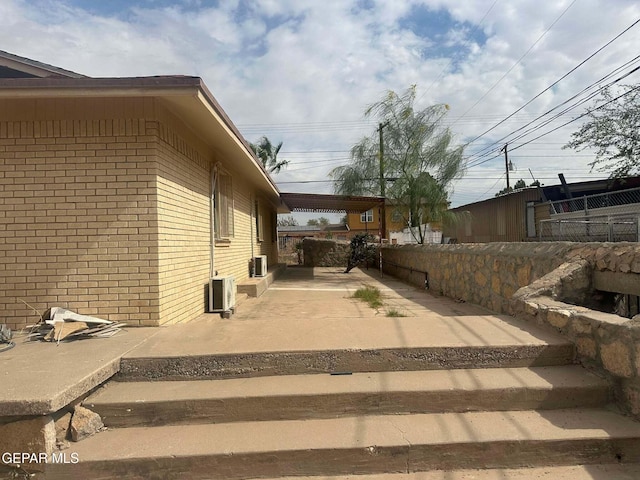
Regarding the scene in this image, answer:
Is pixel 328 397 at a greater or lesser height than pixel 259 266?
lesser

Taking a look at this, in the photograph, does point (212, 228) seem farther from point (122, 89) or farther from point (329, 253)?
point (329, 253)

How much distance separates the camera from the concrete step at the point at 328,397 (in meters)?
2.75

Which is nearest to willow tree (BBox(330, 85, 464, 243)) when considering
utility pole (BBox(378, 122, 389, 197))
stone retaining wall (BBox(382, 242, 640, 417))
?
utility pole (BBox(378, 122, 389, 197))

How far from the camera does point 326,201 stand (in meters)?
15.7

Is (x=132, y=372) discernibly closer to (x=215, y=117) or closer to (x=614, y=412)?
(x=215, y=117)

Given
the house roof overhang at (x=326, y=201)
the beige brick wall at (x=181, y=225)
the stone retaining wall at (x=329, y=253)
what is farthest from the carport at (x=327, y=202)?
the beige brick wall at (x=181, y=225)

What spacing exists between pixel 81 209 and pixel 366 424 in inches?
136

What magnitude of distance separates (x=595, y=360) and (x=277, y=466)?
8.24 feet

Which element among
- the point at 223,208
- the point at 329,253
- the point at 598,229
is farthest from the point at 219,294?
the point at 329,253

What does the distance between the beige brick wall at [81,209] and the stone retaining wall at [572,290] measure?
3892mm

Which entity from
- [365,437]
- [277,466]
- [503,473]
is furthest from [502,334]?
[277,466]

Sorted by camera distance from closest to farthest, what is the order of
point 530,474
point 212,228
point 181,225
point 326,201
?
point 530,474
point 181,225
point 212,228
point 326,201

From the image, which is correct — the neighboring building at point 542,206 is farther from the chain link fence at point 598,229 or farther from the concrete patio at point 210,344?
the concrete patio at point 210,344

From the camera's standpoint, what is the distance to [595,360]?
120 inches
